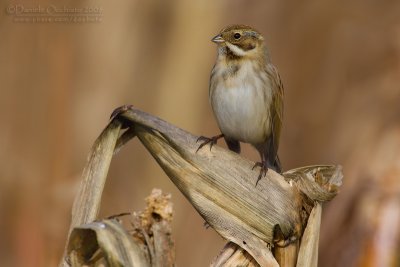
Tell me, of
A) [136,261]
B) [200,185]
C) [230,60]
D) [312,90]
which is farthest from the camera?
[312,90]

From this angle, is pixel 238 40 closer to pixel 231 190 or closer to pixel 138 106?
pixel 138 106

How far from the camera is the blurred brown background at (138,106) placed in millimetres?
3557

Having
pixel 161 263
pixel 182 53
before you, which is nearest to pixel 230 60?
pixel 182 53

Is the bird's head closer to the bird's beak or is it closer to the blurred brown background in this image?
the bird's beak

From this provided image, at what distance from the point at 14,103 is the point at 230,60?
1.13 meters

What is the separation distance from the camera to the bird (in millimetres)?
3928

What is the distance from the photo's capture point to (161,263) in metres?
2.26

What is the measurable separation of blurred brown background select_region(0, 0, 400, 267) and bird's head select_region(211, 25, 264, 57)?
37 centimetres

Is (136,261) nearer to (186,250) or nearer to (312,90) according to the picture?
(186,250)

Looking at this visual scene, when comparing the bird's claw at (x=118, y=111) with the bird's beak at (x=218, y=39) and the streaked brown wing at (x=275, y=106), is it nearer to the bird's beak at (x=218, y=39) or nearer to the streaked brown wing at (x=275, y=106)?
the bird's beak at (x=218, y=39)

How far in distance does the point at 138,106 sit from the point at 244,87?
75 cm

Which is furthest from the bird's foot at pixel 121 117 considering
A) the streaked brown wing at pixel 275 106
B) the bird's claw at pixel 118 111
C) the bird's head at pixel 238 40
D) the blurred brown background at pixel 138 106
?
the streaked brown wing at pixel 275 106

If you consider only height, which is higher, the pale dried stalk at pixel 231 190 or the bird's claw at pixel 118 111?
the bird's claw at pixel 118 111

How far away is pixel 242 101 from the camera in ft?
13.0
